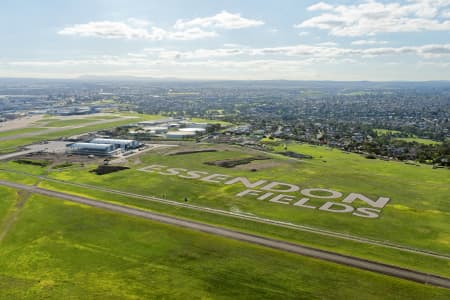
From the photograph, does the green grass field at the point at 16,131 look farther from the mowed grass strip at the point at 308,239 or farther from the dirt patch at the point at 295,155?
the dirt patch at the point at 295,155

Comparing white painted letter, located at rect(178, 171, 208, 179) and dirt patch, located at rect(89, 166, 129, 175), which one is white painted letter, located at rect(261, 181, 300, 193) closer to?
white painted letter, located at rect(178, 171, 208, 179)

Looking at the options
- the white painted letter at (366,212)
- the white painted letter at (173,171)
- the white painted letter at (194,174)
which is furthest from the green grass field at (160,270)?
the white painted letter at (173,171)

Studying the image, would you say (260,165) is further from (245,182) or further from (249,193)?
(249,193)

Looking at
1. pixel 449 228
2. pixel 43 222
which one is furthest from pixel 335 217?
pixel 43 222

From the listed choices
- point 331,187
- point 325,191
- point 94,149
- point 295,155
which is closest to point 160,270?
point 325,191

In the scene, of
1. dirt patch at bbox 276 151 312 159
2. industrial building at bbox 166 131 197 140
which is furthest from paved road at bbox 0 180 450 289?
industrial building at bbox 166 131 197 140
